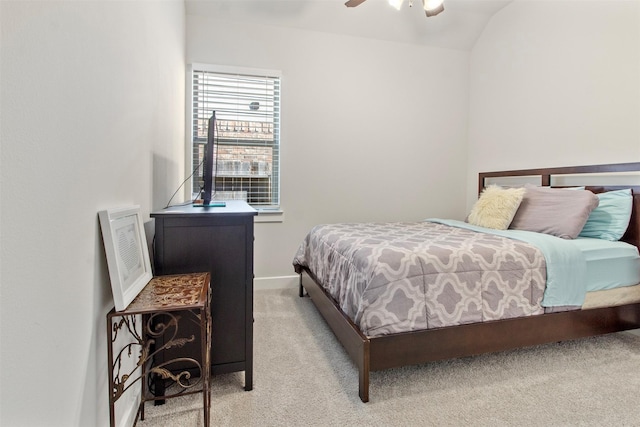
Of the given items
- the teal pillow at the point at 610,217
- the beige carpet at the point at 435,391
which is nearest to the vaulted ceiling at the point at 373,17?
the teal pillow at the point at 610,217

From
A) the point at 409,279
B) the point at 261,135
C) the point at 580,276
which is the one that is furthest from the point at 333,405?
the point at 261,135

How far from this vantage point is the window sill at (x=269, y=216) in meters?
3.48

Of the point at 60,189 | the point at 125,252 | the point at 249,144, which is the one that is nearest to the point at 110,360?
the point at 125,252

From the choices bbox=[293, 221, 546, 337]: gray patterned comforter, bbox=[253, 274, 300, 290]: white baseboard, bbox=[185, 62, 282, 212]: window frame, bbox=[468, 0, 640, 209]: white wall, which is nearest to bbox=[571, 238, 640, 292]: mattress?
bbox=[293, 221, 546, 337]: gray patterned comforter

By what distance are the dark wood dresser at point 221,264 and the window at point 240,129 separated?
1.85 m

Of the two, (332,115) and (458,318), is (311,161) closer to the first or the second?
(332,115)

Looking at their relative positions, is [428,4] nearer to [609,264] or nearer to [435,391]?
[609,264]

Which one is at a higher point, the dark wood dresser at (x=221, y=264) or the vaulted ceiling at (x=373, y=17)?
the vaulted ceiling at (x=373, y=17)

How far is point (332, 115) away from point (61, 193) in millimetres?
3108

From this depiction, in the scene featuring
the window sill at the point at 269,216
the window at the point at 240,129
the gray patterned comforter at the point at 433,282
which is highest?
the window at the point at 240,129

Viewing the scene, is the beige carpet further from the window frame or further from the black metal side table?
the window frame

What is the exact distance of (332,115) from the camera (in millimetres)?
3666

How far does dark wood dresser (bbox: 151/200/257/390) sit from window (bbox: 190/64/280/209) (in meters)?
1.85

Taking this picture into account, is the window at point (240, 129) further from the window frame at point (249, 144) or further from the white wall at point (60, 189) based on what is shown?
the white wall at point (60, 189)
